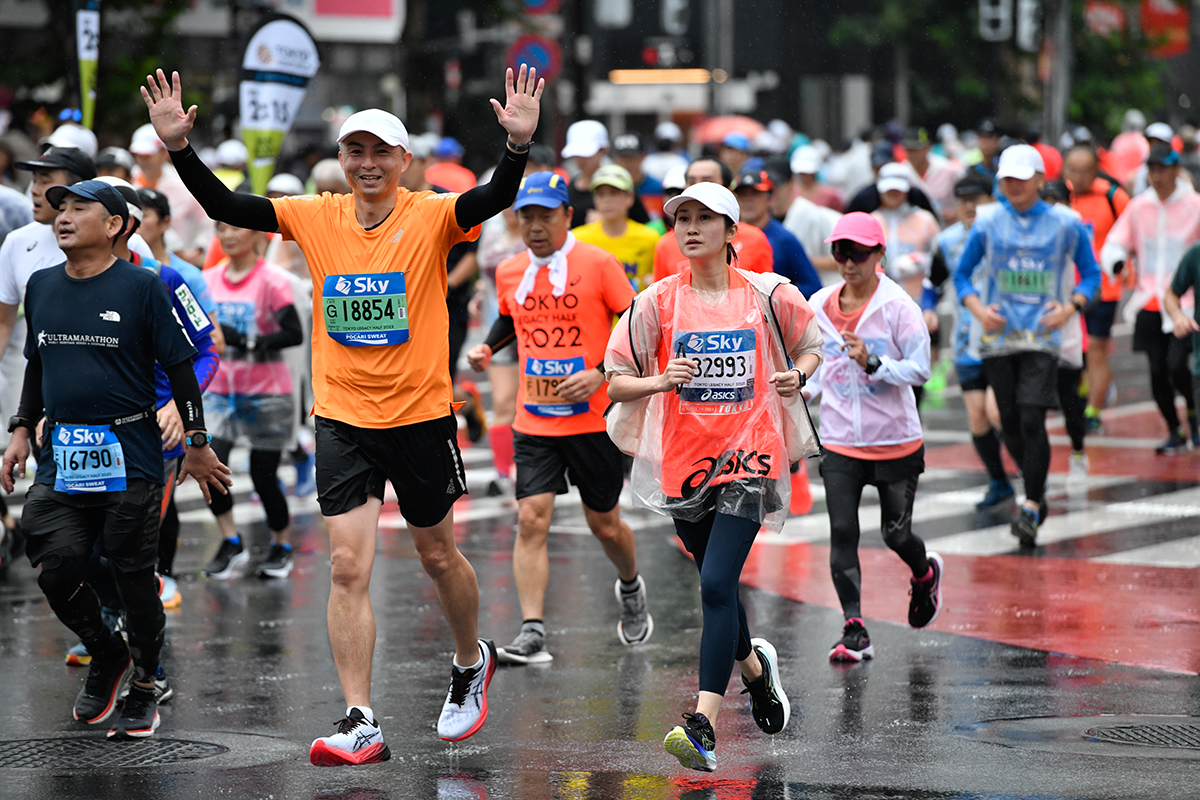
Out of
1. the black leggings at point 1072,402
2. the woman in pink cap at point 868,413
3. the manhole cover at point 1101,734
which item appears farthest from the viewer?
the black leggings at point 1072,402

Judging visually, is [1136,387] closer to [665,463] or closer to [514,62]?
[514,62]

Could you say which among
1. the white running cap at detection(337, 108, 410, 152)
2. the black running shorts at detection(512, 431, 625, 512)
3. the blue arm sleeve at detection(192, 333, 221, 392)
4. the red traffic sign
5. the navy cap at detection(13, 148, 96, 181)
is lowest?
the black running shorts at detection(512, 431, 625, 512)

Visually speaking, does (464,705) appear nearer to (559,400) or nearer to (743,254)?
(559,400)

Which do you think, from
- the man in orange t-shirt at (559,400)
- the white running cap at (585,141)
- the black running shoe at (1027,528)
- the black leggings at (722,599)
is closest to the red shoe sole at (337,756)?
the black leggings at (722,599)

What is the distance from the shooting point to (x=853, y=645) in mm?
7781

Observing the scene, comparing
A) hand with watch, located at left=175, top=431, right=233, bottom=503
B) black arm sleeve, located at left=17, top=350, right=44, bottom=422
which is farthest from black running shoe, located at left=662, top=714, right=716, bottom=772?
black arm sleeve, located at left=17, top=350, right=44, bottom=422

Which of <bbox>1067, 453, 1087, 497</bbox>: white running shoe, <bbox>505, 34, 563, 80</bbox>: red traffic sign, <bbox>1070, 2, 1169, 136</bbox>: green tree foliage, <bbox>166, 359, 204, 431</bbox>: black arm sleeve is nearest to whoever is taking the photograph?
<bbox>166, 359, 204, 431</bbox>: black arm sleeve

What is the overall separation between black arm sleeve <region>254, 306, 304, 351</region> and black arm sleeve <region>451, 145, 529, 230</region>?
3.82m

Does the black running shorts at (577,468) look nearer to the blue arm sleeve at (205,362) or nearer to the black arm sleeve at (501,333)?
the black arm sleeve at (501,333)

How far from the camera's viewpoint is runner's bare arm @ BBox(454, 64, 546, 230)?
5.82m

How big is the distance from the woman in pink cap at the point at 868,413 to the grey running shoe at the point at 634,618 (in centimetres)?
92

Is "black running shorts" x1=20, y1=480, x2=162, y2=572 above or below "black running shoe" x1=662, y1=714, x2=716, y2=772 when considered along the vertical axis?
above

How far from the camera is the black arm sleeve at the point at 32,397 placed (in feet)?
22.4

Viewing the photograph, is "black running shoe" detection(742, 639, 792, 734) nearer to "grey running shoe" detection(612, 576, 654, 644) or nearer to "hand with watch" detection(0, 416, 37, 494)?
"grey running shoe" detection(612, 576, 654, 644)
